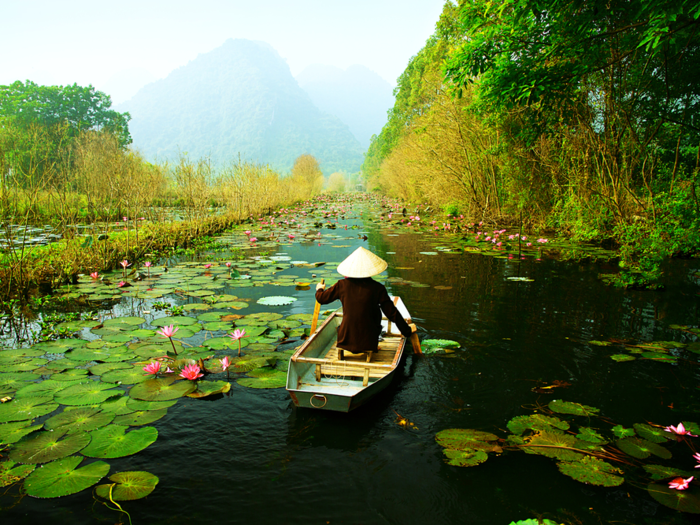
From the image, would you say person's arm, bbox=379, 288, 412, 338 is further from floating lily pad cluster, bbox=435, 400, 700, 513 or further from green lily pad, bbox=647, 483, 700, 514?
green lily pad, bbox=647, 483, 700, 514

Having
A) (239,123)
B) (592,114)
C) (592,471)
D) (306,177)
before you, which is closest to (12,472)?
(592,471)

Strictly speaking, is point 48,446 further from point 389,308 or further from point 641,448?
point 641,448

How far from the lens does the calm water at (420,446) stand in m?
2.23

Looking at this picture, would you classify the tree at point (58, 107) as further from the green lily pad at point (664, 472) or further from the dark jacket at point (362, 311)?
the green lily pad at point (664, 472)

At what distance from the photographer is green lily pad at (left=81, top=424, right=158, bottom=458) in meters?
2.54

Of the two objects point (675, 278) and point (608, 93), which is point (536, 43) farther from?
point (675, 278)

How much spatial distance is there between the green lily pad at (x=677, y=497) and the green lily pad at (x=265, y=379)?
8.68 ft

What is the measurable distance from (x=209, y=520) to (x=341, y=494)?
74cm

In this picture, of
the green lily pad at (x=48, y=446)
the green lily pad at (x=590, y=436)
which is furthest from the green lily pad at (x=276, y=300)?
the green lily pad at (x=590, y=436)

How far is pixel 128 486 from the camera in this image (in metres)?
2.32

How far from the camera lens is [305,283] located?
23.3 feet

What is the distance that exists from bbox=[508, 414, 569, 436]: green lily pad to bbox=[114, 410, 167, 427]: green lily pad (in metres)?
2.60

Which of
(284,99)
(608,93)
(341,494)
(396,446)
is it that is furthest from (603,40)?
(284,99)

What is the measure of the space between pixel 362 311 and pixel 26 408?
2.63 meters
